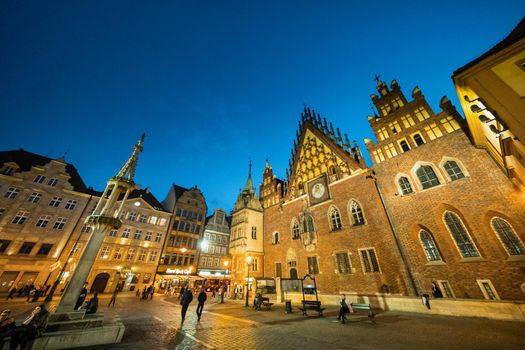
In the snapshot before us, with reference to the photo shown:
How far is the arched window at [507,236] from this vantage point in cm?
1124

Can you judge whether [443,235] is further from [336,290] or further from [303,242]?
[303,242]

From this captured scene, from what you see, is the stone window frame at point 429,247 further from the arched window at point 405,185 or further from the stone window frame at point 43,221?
the stone window frame at point 43,221

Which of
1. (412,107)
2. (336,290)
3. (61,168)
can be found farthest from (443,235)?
(61,168)

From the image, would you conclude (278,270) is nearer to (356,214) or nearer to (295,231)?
(295,231)

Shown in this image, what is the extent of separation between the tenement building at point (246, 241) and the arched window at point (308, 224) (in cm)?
794

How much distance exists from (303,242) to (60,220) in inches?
1237

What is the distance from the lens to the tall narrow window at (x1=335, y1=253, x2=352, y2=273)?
17666 mm

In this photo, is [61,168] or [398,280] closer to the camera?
[398,280]

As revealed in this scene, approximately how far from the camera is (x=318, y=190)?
22.2 meters

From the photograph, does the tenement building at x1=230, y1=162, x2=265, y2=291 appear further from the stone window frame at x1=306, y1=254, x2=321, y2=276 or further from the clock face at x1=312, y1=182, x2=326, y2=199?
the clock face at x1=312, y1=182, x2=326, y2=199

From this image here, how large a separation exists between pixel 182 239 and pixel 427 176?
1402 inches

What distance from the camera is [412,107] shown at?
17797 mm

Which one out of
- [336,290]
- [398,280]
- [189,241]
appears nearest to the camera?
[398,280]

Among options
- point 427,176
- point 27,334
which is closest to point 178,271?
point 27,334
